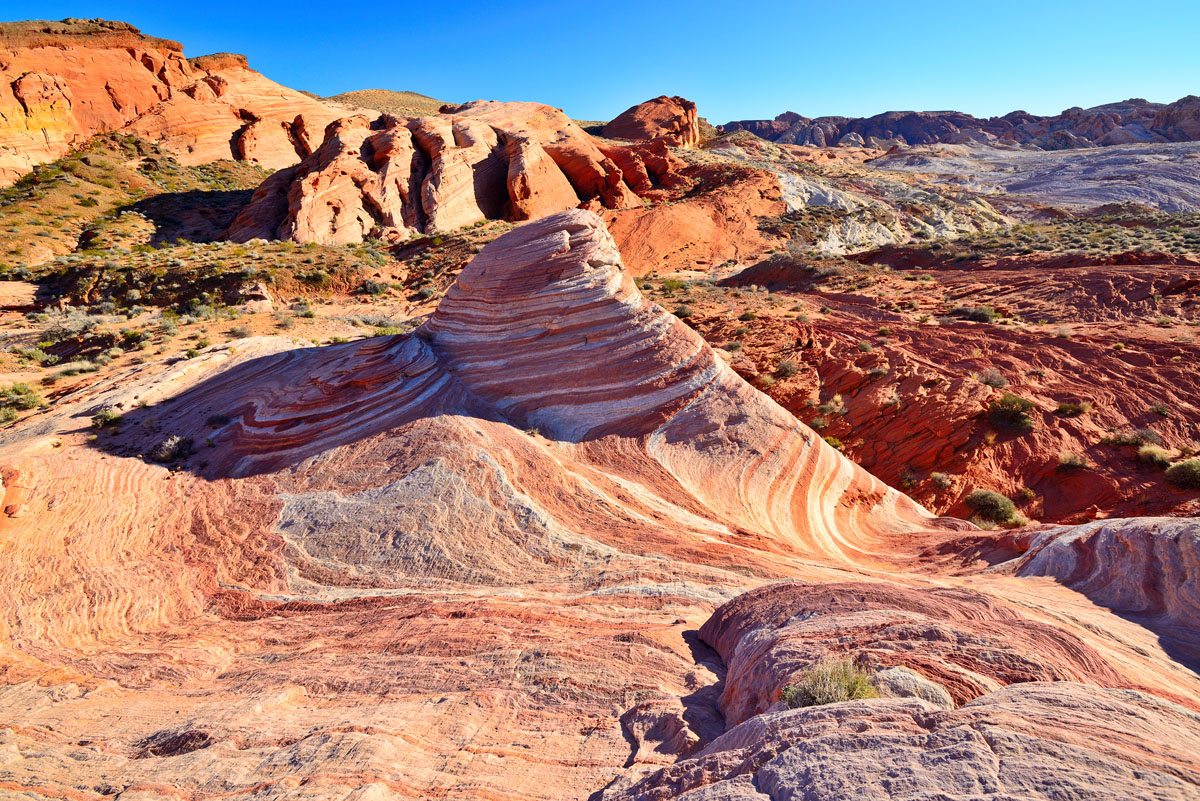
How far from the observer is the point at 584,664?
5.50 metres

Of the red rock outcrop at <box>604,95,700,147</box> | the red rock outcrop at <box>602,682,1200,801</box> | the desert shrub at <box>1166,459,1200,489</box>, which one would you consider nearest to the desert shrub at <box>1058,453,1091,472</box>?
the desert shrub at <box>1166,459,1200,489</box>

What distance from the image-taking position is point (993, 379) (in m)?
16.9

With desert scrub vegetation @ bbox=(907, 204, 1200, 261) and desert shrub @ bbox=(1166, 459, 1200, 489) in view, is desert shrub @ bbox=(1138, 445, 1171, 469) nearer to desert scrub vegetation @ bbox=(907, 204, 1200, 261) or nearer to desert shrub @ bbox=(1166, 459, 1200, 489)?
desert shrub @ bbox=(1166, 459, 1200, 489)

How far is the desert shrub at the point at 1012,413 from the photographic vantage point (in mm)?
14842

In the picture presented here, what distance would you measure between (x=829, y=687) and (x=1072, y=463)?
44.9 feet

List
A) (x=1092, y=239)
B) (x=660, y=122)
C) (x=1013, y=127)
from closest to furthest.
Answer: (x=1092, y=239)
(x=660, y=122)
(x=1013, y=127)

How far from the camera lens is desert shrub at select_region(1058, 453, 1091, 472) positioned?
13383mm

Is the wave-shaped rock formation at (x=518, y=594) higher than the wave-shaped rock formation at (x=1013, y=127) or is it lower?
lower

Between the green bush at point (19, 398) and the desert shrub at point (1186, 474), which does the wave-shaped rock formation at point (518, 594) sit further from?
the desert shrub at point (1186, 474)

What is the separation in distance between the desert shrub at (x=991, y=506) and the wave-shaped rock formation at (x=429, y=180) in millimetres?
34447

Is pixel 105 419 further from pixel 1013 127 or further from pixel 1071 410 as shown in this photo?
pixel 1013 127

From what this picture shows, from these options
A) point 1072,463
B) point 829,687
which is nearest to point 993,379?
point 1072,463

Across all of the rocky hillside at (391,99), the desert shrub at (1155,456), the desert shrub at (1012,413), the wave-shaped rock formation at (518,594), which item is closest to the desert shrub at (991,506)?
the wave-shaped rock formation at (518,594)

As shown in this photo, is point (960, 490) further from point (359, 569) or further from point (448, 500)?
point (359, 569)
